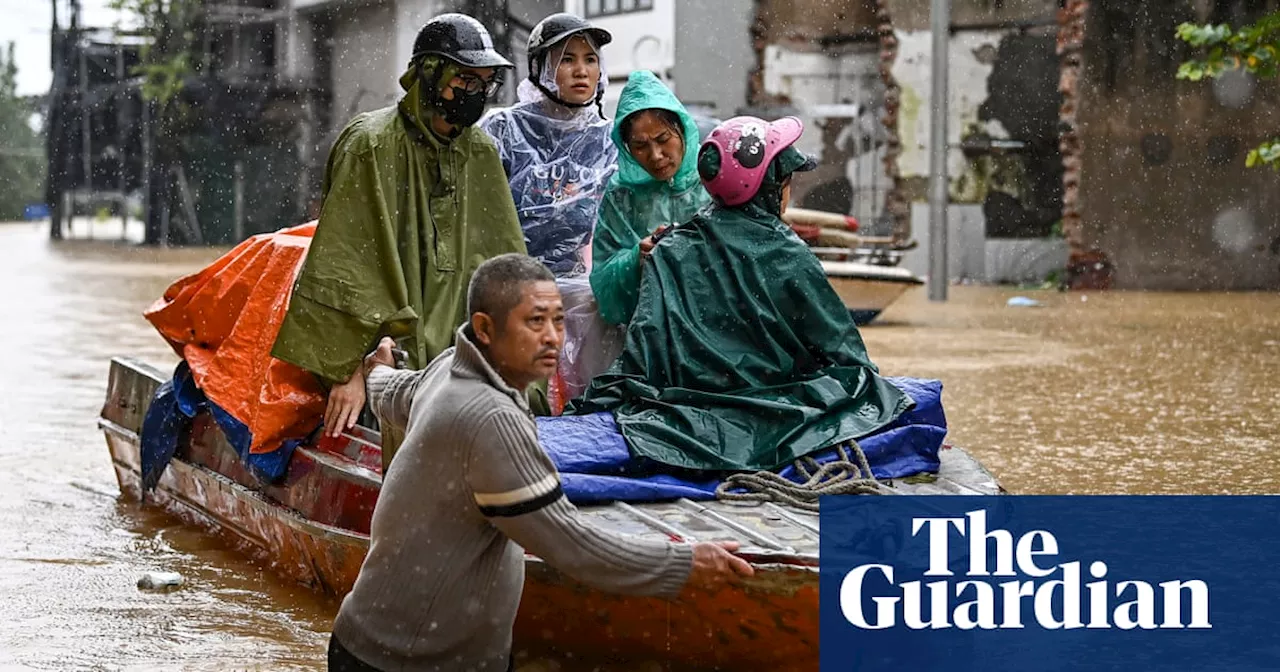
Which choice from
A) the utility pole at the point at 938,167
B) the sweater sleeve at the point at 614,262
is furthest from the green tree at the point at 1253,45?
the sweater sleeve at the point at 614,262

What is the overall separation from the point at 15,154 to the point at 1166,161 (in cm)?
5470

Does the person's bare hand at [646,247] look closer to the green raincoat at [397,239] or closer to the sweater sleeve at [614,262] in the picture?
the sweater sleeve at [614,262]

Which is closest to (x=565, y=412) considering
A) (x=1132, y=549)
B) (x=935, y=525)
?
(x=935, y=525)

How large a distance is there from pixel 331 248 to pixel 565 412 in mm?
958

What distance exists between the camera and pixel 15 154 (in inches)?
2657

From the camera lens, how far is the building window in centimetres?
2930

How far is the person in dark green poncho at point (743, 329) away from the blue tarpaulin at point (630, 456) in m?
0.09

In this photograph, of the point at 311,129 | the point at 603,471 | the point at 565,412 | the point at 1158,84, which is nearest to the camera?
the point at 603,471

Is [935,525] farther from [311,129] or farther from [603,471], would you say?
[311,129]

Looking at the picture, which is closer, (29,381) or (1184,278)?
(29,381)

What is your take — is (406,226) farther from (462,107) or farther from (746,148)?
(746,148)

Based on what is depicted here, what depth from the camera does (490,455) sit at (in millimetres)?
3176

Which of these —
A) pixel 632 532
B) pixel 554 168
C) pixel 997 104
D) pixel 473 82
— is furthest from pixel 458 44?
pixel 997 104

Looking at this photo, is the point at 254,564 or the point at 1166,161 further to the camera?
the point at 1166,161
